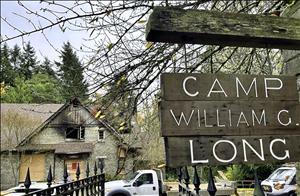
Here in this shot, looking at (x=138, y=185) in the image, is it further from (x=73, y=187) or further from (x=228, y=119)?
(x=228, y=119)

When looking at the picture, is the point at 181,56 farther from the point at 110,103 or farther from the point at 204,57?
the point at 110,103

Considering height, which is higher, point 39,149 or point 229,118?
point 229,118

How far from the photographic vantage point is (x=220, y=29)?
189 cm

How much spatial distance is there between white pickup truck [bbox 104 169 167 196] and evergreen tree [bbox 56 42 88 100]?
1017 centimetres

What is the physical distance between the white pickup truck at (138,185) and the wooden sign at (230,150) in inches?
458

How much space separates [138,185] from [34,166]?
1196 cm

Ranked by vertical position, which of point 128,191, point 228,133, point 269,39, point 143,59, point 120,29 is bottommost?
point 128,191

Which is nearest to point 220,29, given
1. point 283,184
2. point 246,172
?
point 283,184

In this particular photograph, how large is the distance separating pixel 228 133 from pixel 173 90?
0.39 meters

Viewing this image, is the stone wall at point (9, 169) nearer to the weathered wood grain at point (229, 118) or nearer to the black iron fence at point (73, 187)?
the black iron fence at point (73, 187)

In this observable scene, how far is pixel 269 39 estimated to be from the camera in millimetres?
1980

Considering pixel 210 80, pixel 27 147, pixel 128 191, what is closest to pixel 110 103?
pixel 210 80

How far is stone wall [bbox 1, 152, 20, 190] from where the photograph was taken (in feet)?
74.5

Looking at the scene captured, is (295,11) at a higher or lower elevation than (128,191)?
higher
